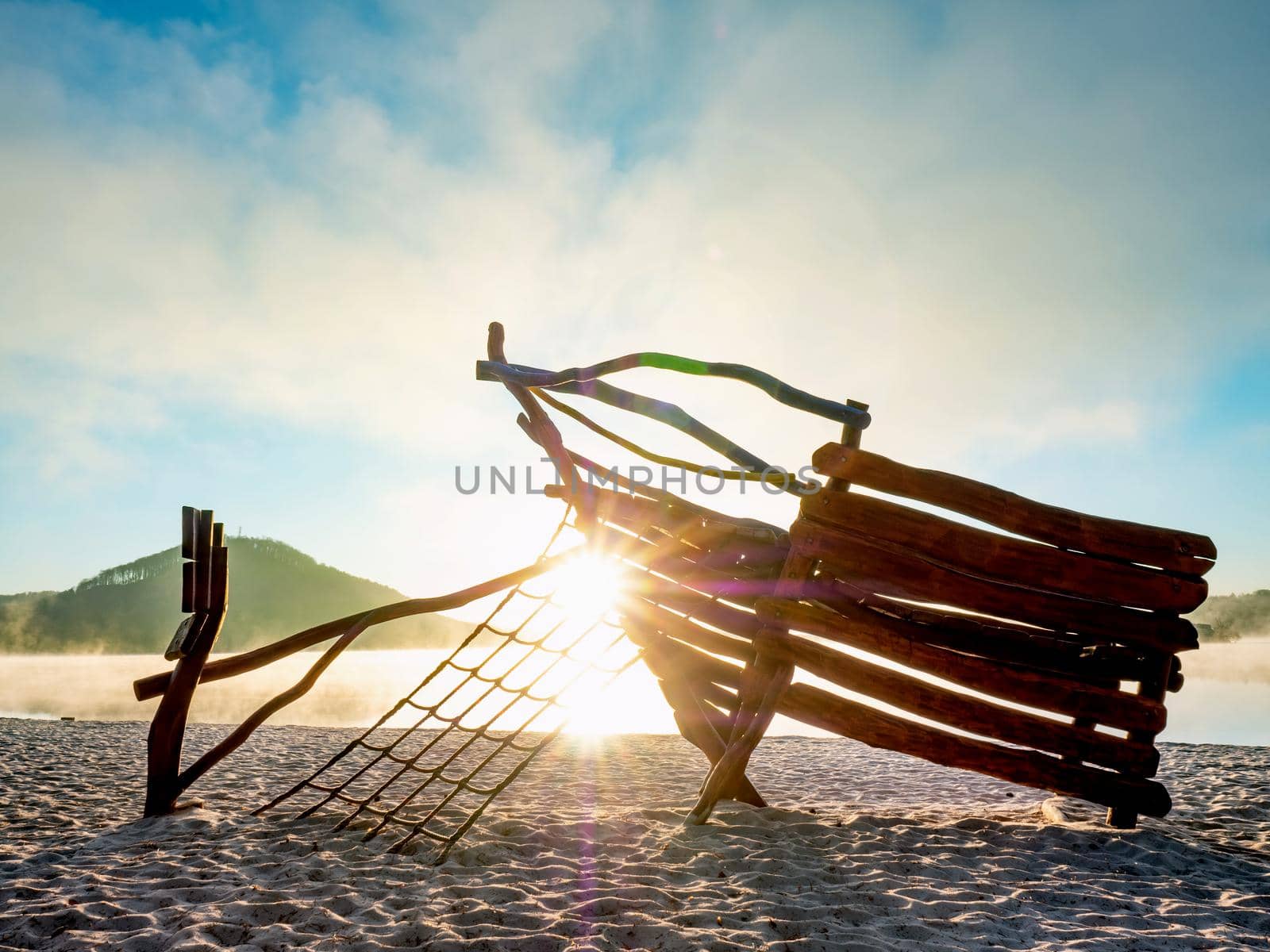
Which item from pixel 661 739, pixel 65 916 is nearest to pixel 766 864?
pixel 65 916

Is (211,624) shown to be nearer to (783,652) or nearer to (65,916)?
(65,916)

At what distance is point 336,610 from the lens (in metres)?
83.2

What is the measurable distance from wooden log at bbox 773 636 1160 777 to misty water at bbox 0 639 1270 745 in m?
1.55

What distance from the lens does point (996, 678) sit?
417 centimetres

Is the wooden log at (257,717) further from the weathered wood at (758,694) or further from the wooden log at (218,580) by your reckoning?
the weathered wood at (758,694)

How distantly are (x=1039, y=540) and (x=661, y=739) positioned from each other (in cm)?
775

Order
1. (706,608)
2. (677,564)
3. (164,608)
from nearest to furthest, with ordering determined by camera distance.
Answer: (706,608)
(677,564)
(164,608)

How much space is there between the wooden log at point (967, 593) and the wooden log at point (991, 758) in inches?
31.1

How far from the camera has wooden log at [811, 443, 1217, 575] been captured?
3.88 m

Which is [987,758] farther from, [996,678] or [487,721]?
[487,721]

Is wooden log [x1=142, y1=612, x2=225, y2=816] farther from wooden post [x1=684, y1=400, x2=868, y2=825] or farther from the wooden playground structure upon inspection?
wooden post [x1=684, y1=400, x2=868, y2=825]

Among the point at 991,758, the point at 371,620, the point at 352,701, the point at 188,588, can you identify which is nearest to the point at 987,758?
the point at 991,758

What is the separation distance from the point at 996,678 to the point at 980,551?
2.80 ft

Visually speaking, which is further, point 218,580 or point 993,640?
point 218,580
